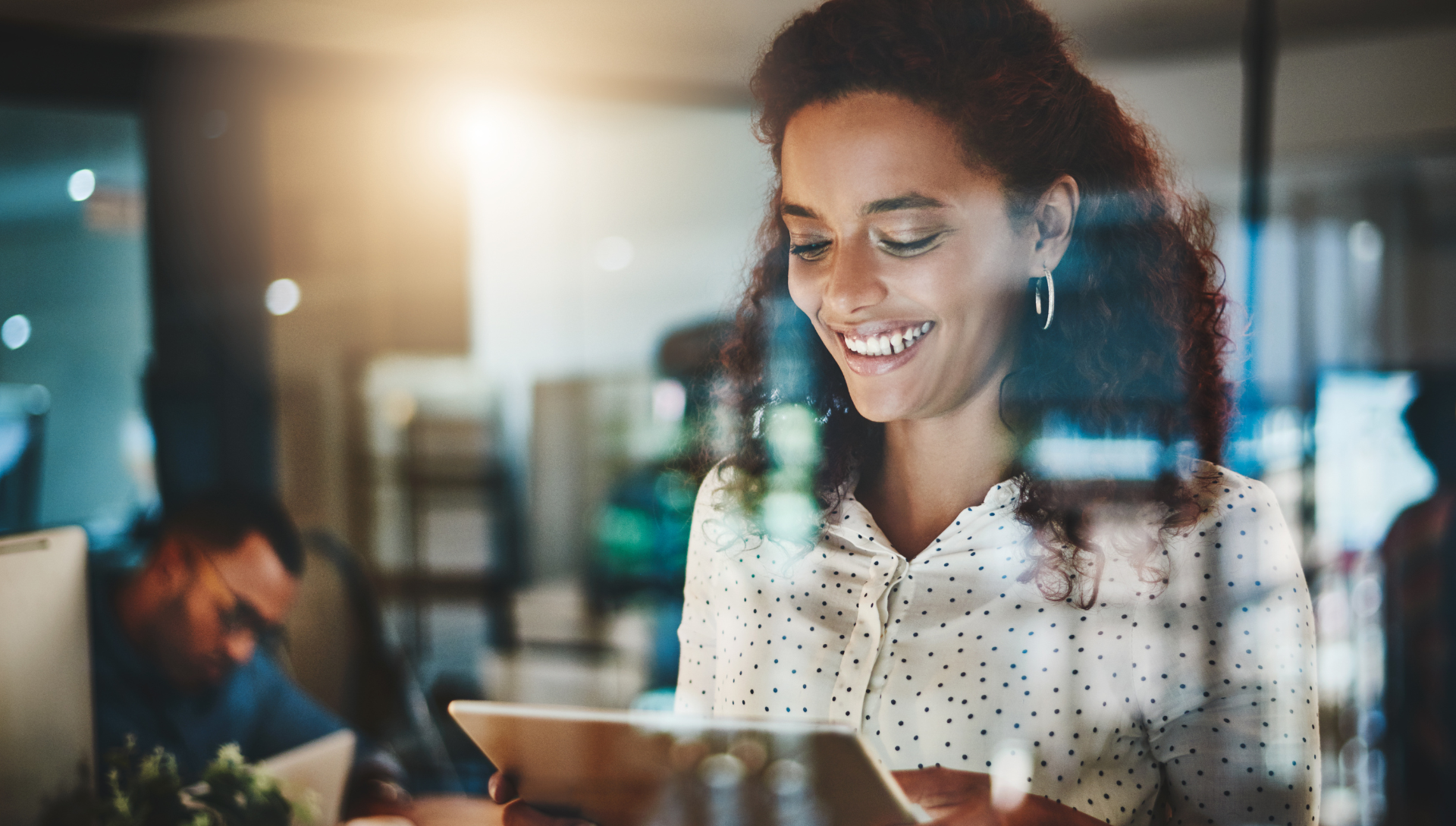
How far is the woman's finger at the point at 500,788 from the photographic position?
140cm

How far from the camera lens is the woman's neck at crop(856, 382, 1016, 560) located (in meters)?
1.17

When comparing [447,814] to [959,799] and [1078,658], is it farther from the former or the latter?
[1078,658]

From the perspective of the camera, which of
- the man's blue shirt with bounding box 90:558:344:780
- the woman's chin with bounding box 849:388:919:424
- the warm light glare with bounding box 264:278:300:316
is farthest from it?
the warm light glare with bounding box 264:278:300:316

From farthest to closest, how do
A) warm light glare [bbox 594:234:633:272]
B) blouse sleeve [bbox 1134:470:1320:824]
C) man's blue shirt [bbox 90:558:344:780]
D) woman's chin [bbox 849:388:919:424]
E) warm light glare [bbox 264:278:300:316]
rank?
warm light glare [bbox 264:278:300:316]
man's blue shirt [bbox 90:558:344:780]
warm light glare [bbox 594:234:633:272]
woman's chin [bbox 849:388:919:424]
blouse sleeve [bbox 1134:470:1320:824]

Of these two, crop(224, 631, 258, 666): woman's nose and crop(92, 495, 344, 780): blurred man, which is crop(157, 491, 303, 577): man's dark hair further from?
crop(224, 631, 258, 666): woman's nose

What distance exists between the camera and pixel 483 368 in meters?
1.64

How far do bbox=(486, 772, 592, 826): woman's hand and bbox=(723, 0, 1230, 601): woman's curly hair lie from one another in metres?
0.74

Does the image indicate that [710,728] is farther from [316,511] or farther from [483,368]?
[316,511]

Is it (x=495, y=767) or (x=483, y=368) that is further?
(x=483, y=368)

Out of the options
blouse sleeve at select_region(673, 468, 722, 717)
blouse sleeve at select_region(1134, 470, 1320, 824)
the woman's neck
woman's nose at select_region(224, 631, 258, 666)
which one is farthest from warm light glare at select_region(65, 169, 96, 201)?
blouse sleeve at select_region(1134, 470, 1320, 824)

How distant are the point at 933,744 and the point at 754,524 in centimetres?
36

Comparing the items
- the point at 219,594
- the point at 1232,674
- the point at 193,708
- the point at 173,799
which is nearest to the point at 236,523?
the point at 219,594

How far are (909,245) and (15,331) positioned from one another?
5.56 feet

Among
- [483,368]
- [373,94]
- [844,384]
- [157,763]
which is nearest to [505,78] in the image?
[373,94]
